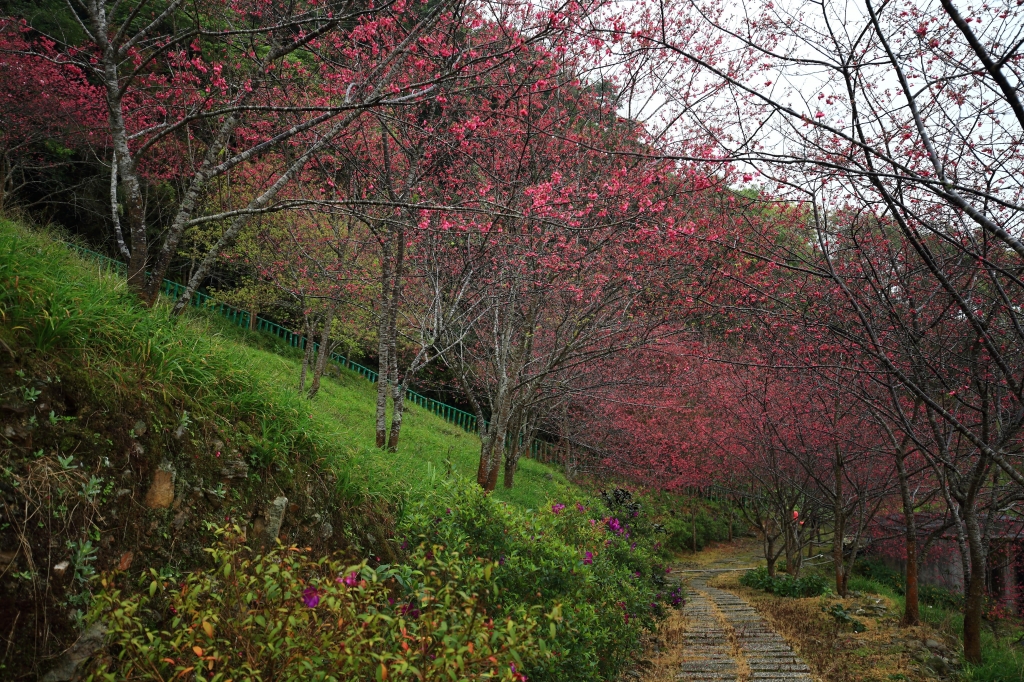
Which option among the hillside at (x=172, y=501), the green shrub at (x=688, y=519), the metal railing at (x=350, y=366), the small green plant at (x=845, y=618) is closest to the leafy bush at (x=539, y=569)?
the hillside at (x=172, y=501)

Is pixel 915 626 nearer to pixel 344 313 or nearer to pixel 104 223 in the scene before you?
pixel 344 313

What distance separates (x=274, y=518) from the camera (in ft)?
13.3

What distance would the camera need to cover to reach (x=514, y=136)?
9586mm

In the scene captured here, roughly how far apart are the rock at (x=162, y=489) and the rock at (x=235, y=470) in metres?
0.36

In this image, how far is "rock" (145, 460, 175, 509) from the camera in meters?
3.48

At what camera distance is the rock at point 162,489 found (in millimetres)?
3479

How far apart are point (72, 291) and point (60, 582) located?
5.84 feet

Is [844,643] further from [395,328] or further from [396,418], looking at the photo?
[395,328]

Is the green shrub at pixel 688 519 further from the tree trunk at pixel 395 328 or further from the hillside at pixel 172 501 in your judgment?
the hillside at pixel 172 501

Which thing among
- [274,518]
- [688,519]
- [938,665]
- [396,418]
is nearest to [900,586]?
[688,519]

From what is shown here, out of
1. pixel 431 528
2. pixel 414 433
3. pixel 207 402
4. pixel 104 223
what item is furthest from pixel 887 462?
pixel 104 223

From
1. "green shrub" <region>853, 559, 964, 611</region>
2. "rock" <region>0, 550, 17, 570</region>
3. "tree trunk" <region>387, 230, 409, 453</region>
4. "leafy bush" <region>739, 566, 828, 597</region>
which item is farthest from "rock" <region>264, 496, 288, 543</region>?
"green shrub" <region>853, 559, 964, 611</region>

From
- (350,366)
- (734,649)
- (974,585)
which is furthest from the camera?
(350,366)

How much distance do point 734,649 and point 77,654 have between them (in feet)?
25.1
